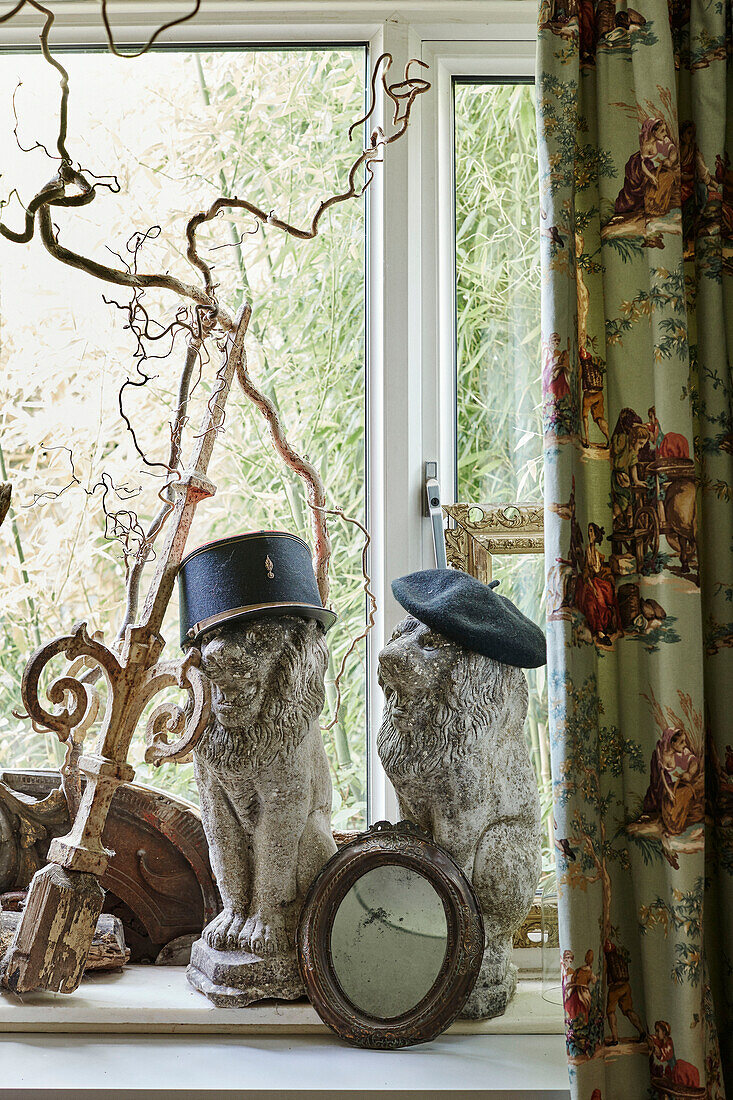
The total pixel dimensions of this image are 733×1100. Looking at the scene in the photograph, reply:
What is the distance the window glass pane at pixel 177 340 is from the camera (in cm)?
141

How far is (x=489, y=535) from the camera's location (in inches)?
53.4

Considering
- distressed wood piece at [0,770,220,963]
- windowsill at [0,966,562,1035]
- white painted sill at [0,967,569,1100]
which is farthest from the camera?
distressed wood piece at [0,770,220,963]

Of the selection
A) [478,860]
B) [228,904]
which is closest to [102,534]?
[228,904]

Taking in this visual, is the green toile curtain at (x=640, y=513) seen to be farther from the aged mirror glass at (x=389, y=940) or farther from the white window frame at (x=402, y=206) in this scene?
the white window frame at (x=402, y=206)

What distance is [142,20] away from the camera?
4.73 ft

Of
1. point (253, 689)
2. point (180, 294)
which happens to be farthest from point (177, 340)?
point (253, 689)

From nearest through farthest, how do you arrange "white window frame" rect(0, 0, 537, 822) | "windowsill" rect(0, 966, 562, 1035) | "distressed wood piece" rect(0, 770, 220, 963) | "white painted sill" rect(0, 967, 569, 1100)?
"white painted sill" rect(0, 967, 569, 1100) → "windowsill" rect(0, 966, 562, 1035) → "distressed wood piece" rect(0, 770, 220, 963) → "white window frame" rect(0, 0, 537, 822)

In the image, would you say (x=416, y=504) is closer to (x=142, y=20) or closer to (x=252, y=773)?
(x=252, y=773)

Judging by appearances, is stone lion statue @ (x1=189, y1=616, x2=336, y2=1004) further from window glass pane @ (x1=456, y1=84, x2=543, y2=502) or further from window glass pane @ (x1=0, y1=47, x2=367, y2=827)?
window glass pane @ (x1=456, y1=84, x2=543, y2=502)

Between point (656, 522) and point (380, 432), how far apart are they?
0.49 meters

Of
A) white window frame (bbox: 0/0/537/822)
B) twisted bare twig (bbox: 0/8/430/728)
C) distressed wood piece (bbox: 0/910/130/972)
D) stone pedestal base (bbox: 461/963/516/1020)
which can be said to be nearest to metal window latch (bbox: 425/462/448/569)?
white window frame (bbox: 0/0/537/822)

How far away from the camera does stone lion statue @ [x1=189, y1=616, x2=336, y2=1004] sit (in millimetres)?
1091

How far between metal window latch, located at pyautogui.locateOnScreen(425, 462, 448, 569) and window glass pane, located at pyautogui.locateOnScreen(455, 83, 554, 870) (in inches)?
2.2

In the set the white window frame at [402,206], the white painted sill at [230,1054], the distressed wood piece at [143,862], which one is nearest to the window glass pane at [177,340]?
the white window frame at [402,206]
